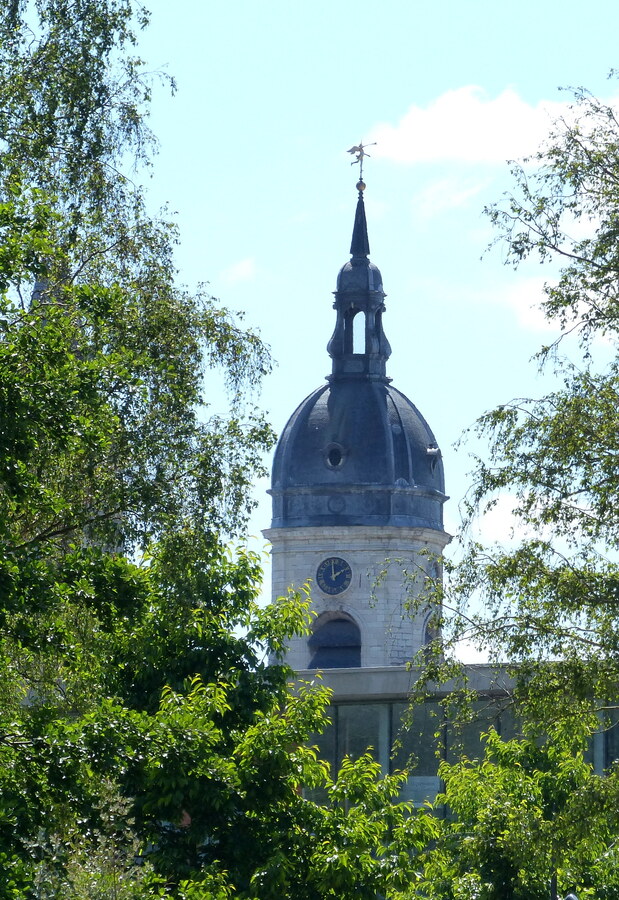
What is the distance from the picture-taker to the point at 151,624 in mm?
23625

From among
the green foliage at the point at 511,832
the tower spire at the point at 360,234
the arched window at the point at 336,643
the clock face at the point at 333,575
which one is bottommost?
the green foliage at the point at 511,832

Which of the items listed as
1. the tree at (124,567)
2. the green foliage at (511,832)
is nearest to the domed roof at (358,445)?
the green foliage at (511,832)

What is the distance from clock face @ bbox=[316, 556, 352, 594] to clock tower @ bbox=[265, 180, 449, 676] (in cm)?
5

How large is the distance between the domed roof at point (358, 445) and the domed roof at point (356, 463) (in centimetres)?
5

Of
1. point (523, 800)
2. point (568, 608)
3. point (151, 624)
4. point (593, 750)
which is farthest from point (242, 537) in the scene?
point (593, 750)

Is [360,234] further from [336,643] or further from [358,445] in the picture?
[336,643]

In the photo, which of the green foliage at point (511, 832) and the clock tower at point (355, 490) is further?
the clock tower at point (355, 490)

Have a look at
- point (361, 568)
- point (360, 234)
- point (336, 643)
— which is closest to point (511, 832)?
point (336, 643)

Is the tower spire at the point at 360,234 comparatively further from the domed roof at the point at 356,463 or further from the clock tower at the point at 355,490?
the domed roof at the point at 356,463

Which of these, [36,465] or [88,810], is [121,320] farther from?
[88,810]

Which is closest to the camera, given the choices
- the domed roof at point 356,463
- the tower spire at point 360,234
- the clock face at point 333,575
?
the clock face at point 333,575

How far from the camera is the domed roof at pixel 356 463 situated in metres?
91.2

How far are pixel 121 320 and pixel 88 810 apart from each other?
5707 mm

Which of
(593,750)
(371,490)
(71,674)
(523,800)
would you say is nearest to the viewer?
(71,674)
